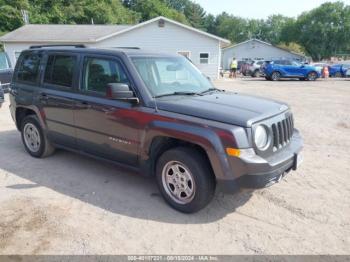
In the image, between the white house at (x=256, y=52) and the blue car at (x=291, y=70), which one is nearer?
the blue car at (x=291, y=70)

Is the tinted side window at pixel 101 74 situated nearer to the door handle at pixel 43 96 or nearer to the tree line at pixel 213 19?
the door handle at pixel 43 96

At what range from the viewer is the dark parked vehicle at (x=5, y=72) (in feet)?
44.2

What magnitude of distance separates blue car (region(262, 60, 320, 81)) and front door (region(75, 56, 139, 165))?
2244 cm

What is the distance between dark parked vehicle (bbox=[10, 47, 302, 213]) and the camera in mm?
3379

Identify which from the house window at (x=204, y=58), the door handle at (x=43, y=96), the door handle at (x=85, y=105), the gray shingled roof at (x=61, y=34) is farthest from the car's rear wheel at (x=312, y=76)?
the door handle at (x=85, y=105)

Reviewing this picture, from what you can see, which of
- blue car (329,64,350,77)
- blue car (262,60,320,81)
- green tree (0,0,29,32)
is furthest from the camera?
green tree (0,0,29,32)

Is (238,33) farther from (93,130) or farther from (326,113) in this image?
(93,130)

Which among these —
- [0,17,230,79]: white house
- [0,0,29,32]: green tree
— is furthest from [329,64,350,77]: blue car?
[0,0,29,32]: green tree

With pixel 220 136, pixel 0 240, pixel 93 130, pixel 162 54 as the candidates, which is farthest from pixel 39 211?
pixel 162 54

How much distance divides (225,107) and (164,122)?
731 mm

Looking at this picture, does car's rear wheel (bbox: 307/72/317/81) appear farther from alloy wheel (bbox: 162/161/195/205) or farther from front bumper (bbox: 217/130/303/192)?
alloy wheel (bbox: 162/161/195/205)

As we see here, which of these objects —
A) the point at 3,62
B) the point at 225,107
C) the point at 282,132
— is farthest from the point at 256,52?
the point at 225,107

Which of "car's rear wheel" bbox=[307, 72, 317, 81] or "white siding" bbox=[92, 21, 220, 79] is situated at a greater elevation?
"white siding" bbox=[92, 21, 220, 79]

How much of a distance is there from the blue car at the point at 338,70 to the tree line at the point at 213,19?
27.8 meters
